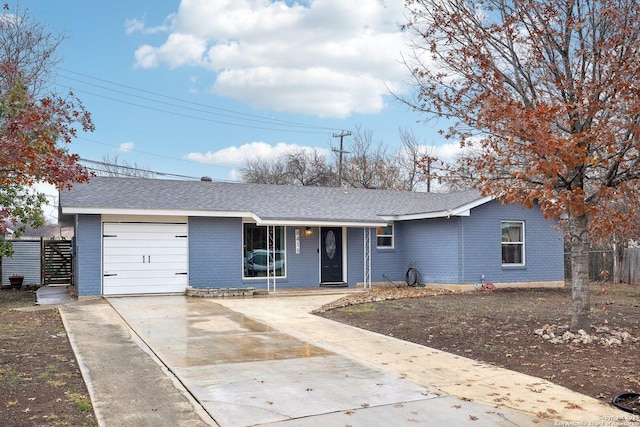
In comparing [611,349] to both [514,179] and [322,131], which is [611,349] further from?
[322,131]

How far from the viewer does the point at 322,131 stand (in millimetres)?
40344

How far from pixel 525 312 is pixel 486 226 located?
6321 mm

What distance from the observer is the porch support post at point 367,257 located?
18.1 m

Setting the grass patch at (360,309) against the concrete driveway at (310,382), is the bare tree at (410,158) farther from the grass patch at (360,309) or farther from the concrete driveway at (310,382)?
the concrete driveway at (310,382)

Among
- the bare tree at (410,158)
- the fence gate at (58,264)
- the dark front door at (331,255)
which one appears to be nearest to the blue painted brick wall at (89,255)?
the fence gate at (58,264)

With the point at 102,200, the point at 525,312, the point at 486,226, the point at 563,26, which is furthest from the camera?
the point at 486,226

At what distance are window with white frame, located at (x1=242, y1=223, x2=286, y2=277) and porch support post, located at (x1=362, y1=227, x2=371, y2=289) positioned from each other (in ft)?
8.99

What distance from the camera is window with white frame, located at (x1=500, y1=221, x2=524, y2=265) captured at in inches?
722

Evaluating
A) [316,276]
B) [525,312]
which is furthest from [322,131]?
[525,312]

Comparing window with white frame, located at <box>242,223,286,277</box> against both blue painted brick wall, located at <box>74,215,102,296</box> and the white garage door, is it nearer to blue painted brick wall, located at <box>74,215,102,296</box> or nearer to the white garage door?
the white garage door

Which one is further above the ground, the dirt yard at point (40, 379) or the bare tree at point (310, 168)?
the bare tree at point (310, 168)

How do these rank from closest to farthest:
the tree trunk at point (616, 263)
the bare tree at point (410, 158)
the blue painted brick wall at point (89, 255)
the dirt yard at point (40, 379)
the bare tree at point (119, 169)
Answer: the dirt yard at point (40, 379) → the blue painted brick wall at point (89, 255) → the tree trunk at point (616, 263) → the bare tree at point (410, 158) → the bare tree at point (119, 169)

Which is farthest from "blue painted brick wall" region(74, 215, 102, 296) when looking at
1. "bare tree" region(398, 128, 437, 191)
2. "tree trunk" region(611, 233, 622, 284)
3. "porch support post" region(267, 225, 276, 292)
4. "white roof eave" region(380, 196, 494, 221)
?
"bare tree" region(398, 128, 437, 191)

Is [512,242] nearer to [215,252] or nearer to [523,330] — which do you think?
[523,330]
